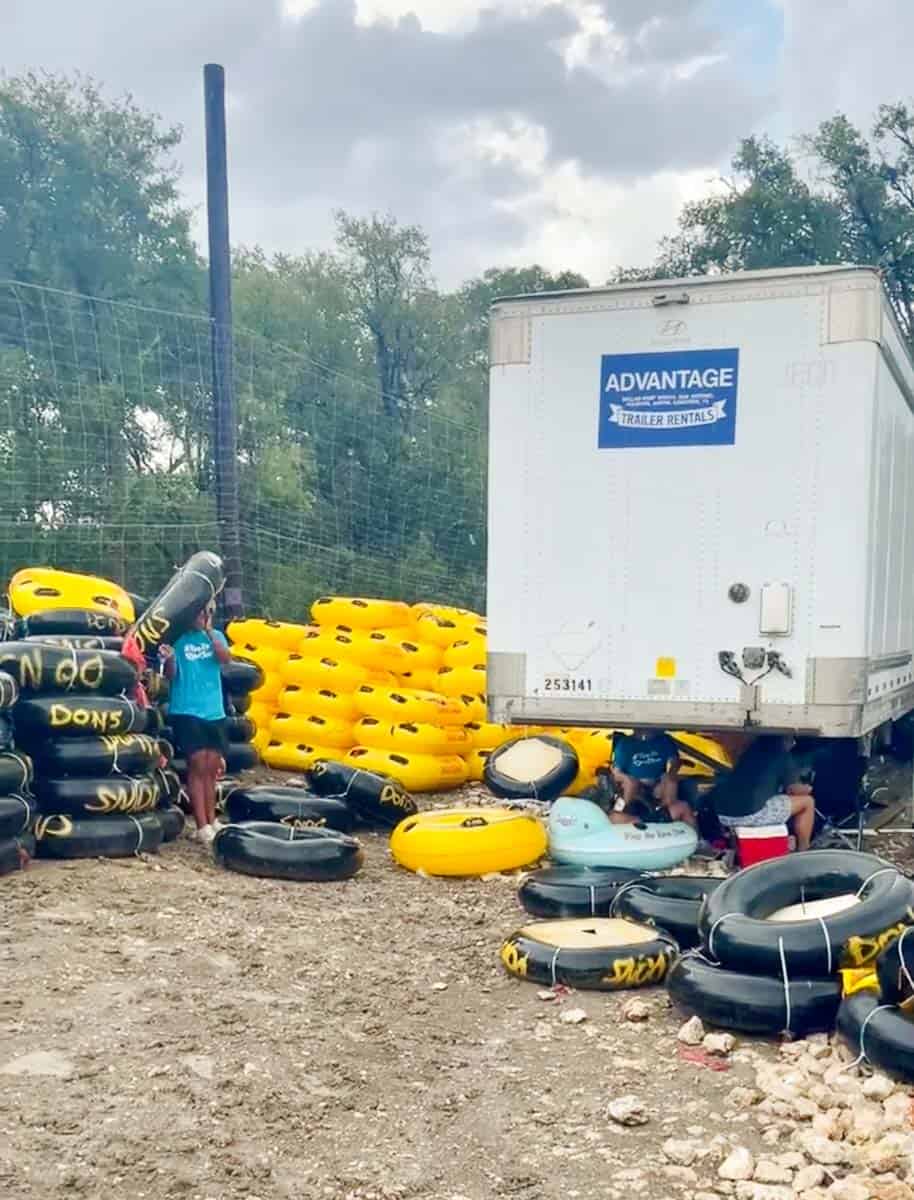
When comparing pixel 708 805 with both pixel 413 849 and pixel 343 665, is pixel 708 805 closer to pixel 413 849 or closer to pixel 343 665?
pixel 413 849

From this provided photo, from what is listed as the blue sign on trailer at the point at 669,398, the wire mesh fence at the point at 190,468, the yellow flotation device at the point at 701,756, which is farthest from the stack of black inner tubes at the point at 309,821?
the wire mesh fence at the point at 190,468

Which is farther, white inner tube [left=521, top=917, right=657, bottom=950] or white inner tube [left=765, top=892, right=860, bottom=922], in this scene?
white inner tube [left=521, top=917, right=657, bottom=950]

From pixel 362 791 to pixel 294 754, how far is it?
237 cm

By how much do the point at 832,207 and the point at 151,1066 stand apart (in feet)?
98.0

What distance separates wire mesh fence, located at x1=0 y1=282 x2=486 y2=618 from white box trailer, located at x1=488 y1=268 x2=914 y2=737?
7016 millimetres

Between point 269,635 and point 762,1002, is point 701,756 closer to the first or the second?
point 762,1002

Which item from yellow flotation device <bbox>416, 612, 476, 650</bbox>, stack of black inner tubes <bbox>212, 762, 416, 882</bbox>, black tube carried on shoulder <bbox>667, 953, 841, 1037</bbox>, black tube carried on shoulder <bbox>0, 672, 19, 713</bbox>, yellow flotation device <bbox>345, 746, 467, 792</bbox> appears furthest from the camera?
yellow flotation device <bbox>416, 612, 476, 650</bbox>

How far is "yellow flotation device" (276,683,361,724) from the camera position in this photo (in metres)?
11.7

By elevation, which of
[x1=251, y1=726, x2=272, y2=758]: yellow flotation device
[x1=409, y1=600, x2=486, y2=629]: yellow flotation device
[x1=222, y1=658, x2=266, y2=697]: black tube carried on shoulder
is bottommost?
[x1=251, y1=726, x2=272, y2=758]: yellow flotation device

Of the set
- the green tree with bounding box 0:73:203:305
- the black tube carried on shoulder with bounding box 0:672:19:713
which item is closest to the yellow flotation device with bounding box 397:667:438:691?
A: the black tube carried on shoulder with bounding box 0:672:19:713

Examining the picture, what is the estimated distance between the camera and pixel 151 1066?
14.9 ft

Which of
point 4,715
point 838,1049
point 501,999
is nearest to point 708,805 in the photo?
point 501,999

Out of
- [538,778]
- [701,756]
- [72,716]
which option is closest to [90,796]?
[72,716]

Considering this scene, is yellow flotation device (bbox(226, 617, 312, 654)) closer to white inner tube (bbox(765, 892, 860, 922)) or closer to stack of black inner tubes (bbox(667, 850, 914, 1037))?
white inner tube (bbox(765, 892, 860, 922))
